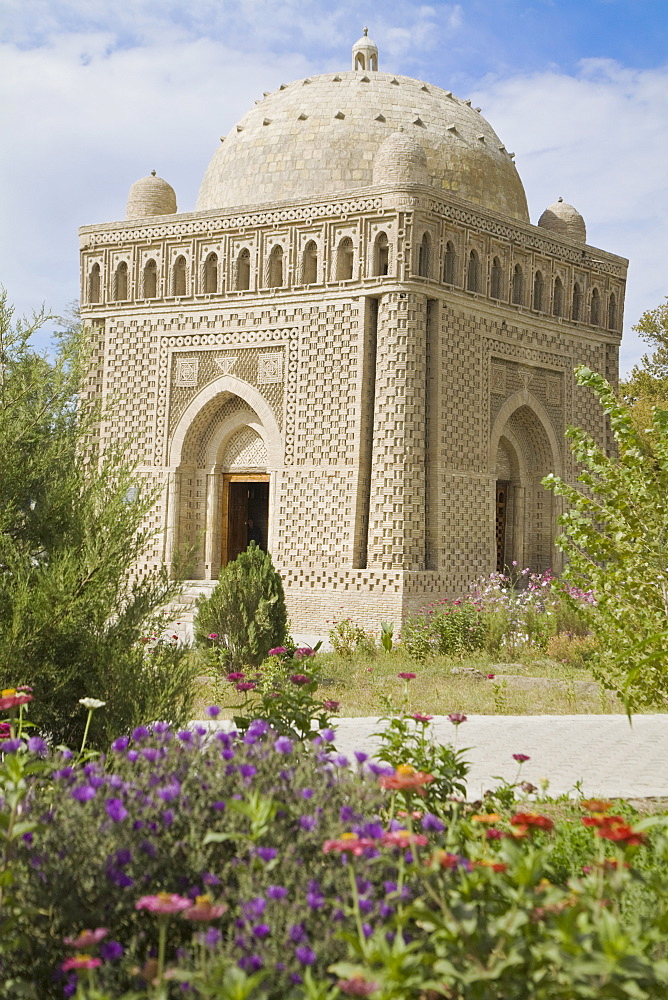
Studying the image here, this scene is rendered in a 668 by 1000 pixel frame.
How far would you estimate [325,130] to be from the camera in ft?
55.2

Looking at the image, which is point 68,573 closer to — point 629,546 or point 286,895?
point 286,895

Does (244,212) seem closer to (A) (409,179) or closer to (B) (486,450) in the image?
(A) (409,179)

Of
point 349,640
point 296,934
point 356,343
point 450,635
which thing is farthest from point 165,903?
point 356,343

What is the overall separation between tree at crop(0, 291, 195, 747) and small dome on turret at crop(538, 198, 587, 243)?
48.0 feet

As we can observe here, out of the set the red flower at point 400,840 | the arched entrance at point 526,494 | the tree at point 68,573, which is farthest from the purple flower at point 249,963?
the arched entrance at point 526,494

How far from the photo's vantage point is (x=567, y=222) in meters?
19.0

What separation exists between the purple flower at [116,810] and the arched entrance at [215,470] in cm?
1364

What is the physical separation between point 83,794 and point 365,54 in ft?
60.3

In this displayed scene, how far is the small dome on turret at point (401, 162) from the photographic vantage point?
586 inches

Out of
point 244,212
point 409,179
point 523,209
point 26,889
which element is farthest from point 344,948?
point 523,209

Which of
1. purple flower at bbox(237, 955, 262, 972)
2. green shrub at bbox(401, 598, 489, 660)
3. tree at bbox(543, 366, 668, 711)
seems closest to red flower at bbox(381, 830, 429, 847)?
purple flower at bbox(237, 955, 262, 972)

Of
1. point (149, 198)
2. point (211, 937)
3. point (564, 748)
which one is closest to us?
point (211, 937)

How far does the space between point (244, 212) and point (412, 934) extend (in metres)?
14.7

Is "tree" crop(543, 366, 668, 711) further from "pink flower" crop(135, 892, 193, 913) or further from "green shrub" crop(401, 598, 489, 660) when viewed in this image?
"green shrub" crop(401, 598, 489, 660)
